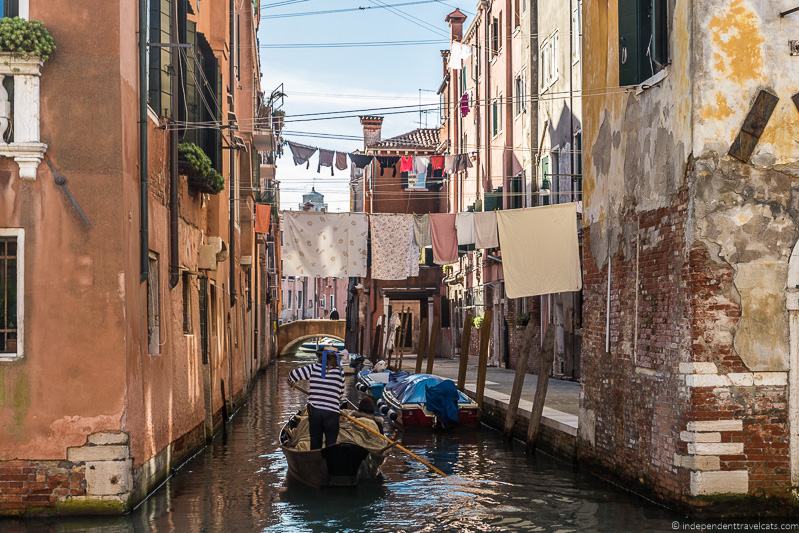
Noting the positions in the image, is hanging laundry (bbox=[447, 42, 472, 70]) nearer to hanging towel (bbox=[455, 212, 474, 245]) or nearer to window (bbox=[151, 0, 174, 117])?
hanging towel (bbox=[455, 212, 474, 245])

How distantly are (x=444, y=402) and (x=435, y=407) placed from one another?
190mm

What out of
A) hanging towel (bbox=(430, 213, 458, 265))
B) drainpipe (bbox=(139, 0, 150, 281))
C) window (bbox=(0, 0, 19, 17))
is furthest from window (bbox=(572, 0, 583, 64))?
window (bbox=(0, 0, 19, 17))

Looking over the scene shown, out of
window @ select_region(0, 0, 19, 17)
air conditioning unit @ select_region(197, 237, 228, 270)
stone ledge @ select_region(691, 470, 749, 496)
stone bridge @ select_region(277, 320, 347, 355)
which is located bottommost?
stone bridge @ select_region(277, 320, 347, 355)

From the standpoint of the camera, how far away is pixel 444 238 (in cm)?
1939

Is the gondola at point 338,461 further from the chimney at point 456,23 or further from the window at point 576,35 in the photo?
the chimney at point 456,23

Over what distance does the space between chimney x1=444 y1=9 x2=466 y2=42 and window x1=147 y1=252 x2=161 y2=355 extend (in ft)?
92.2

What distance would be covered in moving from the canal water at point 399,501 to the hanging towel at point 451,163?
318 inches

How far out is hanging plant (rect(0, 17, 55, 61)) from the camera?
29.2 ft

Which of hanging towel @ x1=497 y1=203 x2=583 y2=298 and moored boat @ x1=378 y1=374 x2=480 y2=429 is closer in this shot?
hanging towel @ x1=497 y1=203 x2=583 y2=298

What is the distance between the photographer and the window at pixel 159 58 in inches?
431

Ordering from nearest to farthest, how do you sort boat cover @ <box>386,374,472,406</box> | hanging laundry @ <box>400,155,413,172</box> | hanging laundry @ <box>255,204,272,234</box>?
boat cover @ <box>386,374,472,406</box> < hanging laundry @ <box>400,155,413,172</box> < hanging laundry @ <box>255,204,272,234</box>

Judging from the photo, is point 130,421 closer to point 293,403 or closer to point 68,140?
point 68,140

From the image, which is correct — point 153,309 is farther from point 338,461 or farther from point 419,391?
point 419,391

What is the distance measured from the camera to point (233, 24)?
2131cm
